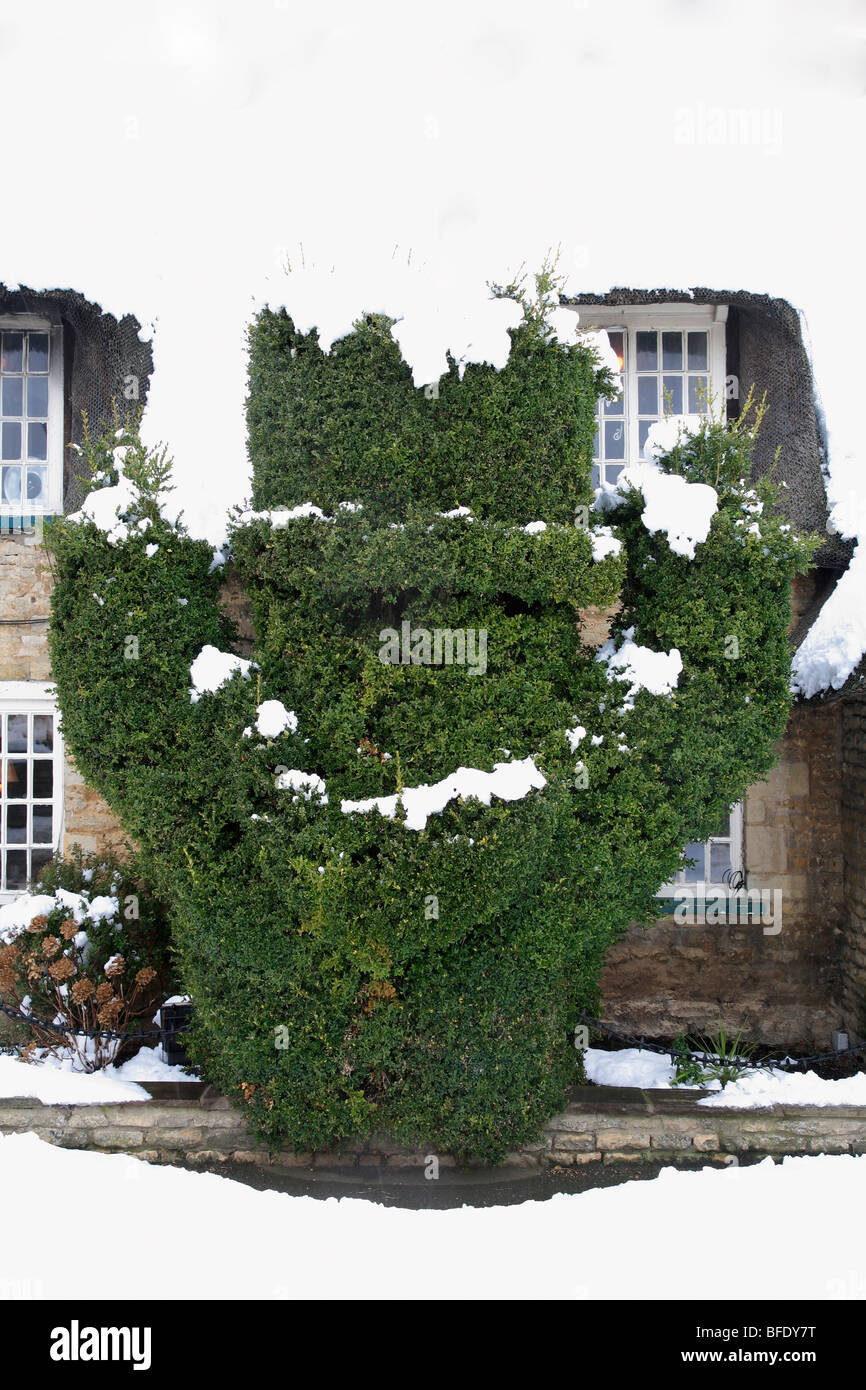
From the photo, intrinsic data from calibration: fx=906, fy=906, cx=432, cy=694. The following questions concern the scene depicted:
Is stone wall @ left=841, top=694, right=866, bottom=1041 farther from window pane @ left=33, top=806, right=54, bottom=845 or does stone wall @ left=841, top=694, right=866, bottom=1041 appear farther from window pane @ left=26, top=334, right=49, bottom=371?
window pane @ left=26, top=334, right=49, bottom=371

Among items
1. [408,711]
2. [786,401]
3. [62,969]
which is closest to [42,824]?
[62,969]

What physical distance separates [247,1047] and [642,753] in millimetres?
2535

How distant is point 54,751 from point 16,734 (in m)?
0.33

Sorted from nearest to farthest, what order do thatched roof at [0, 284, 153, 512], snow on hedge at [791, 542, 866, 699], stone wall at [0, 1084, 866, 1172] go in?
1. stone wall at [0, 1084, 866, 1172]
2. snow on hedge at [791, 542, 866, 699]
3. thatched roof at [0, 284, 153, 512]

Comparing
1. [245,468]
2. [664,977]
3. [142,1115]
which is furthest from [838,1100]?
[245,468]

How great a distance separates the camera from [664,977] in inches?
264

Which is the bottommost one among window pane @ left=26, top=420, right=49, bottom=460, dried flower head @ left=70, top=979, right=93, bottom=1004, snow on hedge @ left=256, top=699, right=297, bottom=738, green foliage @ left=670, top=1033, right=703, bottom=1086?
green foliage @ left=670, top=1033, right=703, bottom=1086

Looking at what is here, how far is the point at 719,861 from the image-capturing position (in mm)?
6832

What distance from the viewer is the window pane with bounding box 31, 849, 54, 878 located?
679cm

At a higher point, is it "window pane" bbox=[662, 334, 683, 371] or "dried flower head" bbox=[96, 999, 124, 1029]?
"window pane" bbox=[662, 334, 683, 371]

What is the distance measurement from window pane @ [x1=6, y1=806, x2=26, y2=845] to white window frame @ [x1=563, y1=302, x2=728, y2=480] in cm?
507

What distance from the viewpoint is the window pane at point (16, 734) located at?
271 inches

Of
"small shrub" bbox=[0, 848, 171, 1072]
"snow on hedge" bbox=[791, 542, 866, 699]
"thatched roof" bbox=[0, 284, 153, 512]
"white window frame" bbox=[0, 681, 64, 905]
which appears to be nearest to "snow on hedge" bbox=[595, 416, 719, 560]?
"snow on hedge" bbox=[791, 542, 866, 699]

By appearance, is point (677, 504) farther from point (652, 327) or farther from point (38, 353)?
point (38, 353)
